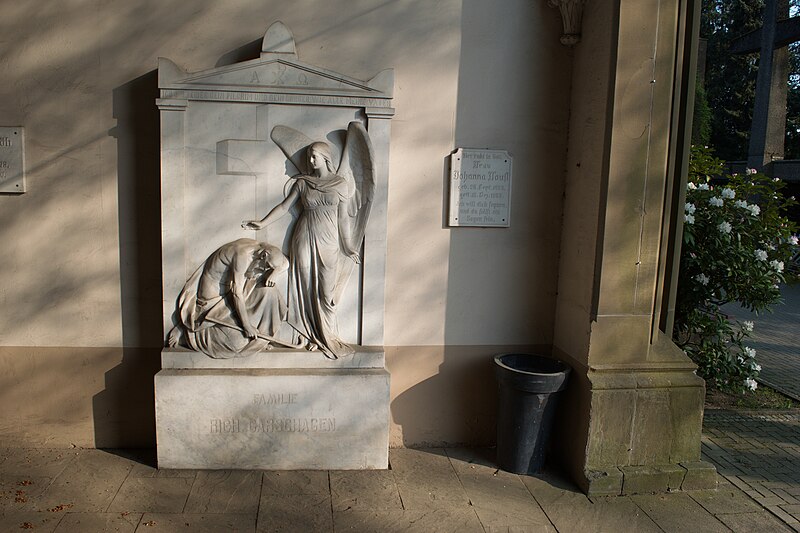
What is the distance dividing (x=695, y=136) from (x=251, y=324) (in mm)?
7750

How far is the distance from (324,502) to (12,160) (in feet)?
10.2

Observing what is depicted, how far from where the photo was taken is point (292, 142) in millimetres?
4254

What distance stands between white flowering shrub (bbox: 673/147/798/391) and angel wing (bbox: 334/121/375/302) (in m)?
3.11

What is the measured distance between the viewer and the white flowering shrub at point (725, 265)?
18.9 feet

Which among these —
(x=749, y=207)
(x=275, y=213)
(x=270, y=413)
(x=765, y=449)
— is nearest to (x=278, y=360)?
(x=270, y=413)

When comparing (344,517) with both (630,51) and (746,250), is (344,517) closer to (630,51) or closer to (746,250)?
(630,51)

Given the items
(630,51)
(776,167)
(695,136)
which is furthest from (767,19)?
(630,51)

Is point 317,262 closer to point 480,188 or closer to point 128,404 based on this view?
point 480,188

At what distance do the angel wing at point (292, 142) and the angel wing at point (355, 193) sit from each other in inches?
10.4

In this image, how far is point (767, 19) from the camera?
667 inches

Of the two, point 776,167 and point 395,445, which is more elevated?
point 776,167

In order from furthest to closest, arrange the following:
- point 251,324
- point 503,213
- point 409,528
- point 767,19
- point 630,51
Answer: point 767,19 < point 503,213 < point 251,324 < point 630,51 < point 409,528

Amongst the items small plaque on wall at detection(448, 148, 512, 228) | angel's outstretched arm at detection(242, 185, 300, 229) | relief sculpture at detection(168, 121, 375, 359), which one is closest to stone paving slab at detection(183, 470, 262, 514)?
relief sculpture at detection(168, 121, 375, 359)

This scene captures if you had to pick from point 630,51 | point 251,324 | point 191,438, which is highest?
point 630,51
